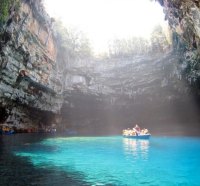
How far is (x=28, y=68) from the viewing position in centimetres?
3691

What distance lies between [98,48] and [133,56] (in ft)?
22.8

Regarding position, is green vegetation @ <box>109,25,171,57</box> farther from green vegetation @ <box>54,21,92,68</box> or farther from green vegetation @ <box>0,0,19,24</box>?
green vegetation @ <box>0,0,19,24</box>

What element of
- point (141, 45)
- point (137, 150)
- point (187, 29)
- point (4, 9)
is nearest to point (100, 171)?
point (137, 150)

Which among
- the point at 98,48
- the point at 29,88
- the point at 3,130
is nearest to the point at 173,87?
the point at 98,48

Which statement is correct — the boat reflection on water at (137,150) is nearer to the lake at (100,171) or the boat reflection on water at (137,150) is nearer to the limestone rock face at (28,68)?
the lake at (100,171)

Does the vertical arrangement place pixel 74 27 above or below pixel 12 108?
above

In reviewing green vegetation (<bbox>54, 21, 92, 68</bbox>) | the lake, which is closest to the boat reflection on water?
the lake

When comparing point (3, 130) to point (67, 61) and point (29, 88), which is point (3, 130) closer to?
point (29, 88)

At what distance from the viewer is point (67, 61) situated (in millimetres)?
48000

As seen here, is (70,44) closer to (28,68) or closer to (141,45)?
(141,45)

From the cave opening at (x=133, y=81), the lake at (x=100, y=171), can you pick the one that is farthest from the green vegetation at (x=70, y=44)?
the lake at (x=100, y=171)

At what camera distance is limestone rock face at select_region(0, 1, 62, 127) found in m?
32.7

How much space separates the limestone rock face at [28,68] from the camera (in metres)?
32.7

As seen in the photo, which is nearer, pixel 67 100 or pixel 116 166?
pixel 116 166
